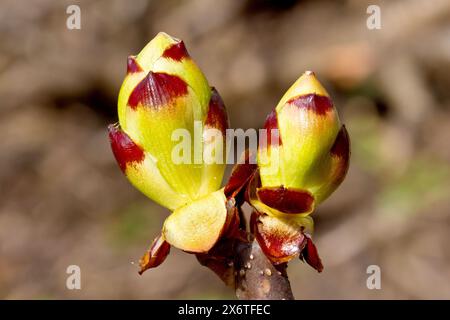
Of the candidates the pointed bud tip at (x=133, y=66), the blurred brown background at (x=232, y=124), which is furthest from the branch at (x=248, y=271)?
the blurred brown background at (x=232, y=124)

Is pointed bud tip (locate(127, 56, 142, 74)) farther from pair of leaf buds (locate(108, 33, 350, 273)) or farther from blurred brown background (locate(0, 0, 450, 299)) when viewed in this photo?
blurred brown background (locate(0, 0, 450, 299))

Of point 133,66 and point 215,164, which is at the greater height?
point 133,66

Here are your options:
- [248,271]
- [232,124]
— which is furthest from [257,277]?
[232,124]

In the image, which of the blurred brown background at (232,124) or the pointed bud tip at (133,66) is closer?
the pointed bud tip at (133,66)

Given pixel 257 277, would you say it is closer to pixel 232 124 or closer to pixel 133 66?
pixel 133 66

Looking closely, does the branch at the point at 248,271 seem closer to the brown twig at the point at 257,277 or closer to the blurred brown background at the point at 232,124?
the brown twig at the point at 257,277

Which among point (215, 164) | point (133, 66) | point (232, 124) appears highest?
point (232, 124)

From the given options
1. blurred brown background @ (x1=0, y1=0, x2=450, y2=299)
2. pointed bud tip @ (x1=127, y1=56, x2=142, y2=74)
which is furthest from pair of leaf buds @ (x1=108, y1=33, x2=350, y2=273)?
blurred brown background @ (x1=0, y1=0, x2=450, y2=299)
